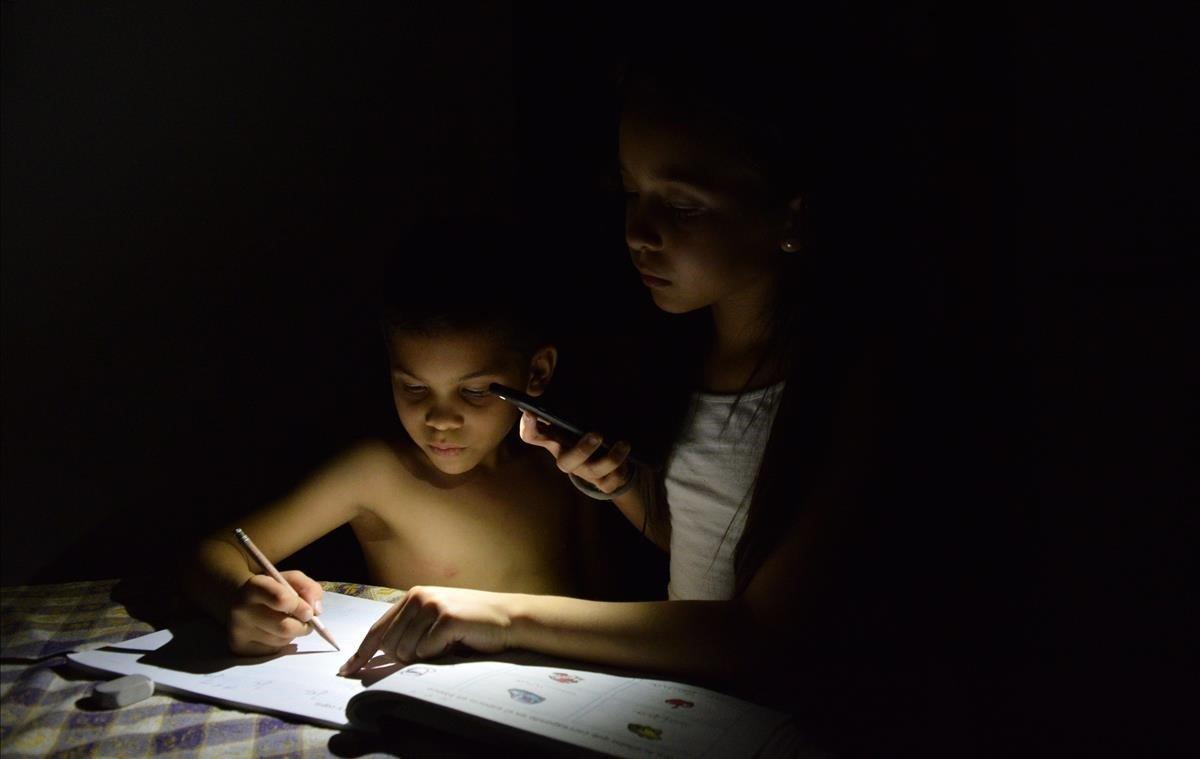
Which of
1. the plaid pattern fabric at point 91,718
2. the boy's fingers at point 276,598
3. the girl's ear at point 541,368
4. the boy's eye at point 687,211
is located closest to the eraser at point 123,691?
the plaid pattern fabric at point 91,718

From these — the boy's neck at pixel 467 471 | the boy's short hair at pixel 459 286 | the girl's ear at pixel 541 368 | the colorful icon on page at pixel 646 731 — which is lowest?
the colorful icon on page at pixel 646 731

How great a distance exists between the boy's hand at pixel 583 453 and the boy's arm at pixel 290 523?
0.25m

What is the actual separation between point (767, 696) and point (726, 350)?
0.45 metres

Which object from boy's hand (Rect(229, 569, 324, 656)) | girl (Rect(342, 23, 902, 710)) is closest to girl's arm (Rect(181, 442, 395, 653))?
boy's hand (Rect(229, 569, 324, 656))

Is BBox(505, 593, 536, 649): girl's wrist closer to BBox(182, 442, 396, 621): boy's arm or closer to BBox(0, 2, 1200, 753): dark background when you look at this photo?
BBox(182, 442, 396, 621): boy's arm

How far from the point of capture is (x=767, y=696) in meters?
0.80

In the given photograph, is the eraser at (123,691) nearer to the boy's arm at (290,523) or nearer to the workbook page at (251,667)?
the workbook page at (251,667)

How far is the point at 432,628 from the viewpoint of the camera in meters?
0.83

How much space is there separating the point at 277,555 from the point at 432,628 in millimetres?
349

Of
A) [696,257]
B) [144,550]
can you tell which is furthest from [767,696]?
[144,550]

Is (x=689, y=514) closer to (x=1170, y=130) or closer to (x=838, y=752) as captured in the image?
(x=838, y=752)

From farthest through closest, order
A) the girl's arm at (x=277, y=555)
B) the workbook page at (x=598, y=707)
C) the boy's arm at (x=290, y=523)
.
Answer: the boy's arm at (x=290, y=523) < the girl's arm at (x=277, y=555) < the workbook page at (x=598, y=707)

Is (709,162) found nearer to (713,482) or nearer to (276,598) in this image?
(713,482)

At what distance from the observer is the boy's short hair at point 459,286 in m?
1.05
